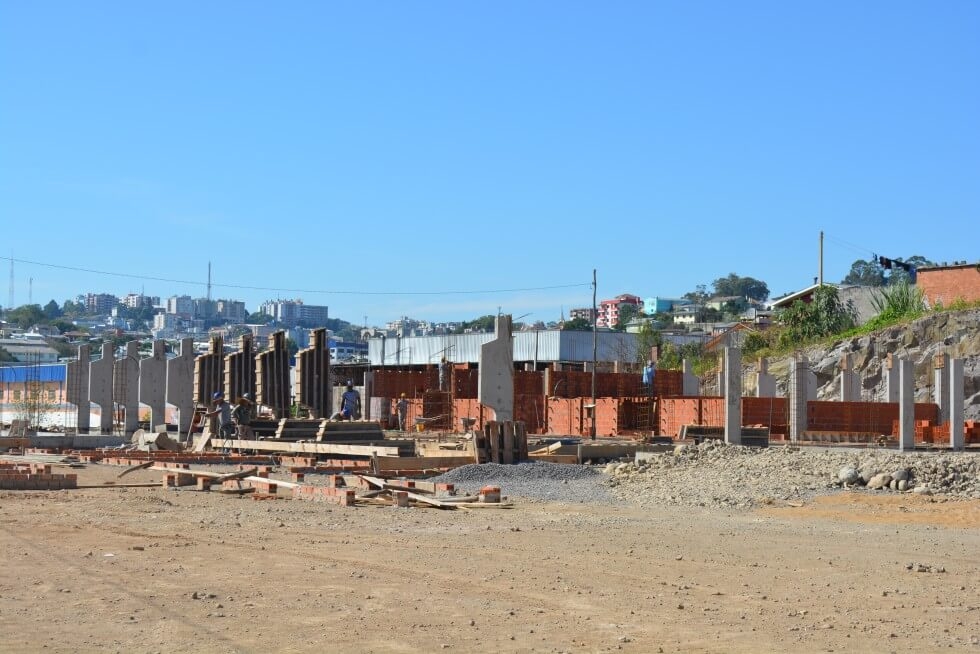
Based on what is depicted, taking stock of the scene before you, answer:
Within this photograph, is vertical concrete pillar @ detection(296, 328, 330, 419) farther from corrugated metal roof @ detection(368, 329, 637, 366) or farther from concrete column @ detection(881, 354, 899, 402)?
corrugated metal roof @ detection(368, 329, 637, 366)

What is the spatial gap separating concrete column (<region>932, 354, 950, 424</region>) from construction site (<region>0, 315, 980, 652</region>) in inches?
112

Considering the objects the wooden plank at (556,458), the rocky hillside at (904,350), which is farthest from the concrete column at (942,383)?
the wooden plank at (556,458)

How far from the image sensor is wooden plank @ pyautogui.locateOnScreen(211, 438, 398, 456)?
996 inches

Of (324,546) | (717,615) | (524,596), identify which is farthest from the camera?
(324,546)

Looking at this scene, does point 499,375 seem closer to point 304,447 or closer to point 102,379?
point 304,447

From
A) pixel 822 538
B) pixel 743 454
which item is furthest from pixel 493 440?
pixel 822 538

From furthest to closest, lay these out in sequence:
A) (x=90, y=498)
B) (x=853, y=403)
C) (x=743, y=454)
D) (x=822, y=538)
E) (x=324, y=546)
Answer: (x=853, y=403) → (x=743, y=454) → (x=90, y=498) → (x=822, y=538) → (x=324, y=546)

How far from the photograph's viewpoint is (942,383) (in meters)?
37.2

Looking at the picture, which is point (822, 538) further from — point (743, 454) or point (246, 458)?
point (246, 458)

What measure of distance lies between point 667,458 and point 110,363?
23133 millimetres

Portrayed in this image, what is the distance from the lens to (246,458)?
2769 cm

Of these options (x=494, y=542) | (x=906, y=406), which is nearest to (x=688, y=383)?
(x=906, y=406)

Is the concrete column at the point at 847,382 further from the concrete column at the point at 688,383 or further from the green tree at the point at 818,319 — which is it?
the green tree at the point at 818,319

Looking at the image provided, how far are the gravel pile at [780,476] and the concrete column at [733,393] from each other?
4.28 m
